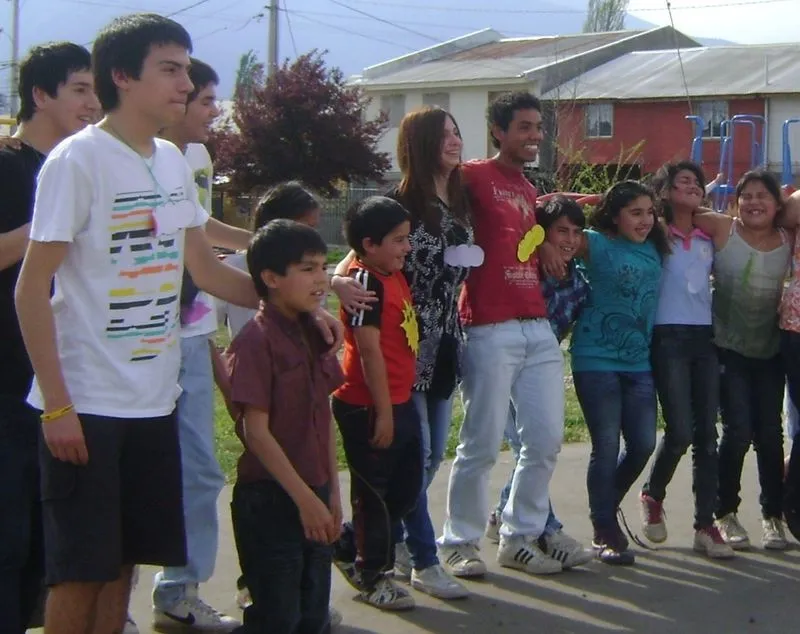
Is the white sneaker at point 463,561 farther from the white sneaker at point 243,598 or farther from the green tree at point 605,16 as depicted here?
the green tree at point 605,16

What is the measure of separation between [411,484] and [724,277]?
187 centimetres

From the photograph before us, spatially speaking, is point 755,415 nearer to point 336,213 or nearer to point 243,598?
point 243,598

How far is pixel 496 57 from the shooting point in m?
50.1

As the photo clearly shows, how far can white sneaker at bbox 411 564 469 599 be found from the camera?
15.6 ft

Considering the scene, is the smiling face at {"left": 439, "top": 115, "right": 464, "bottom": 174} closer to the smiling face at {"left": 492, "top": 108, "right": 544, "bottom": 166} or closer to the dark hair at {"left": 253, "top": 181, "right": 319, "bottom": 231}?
the smiling face at {"left": 492, "top": 108, "right": 544, "bottom": 166}

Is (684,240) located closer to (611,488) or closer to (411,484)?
(611,488)

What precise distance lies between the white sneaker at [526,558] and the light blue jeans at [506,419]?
45 millimetres

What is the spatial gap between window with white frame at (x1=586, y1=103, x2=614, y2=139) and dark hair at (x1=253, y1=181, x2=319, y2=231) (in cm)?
4028

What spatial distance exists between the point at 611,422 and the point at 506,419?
51 cm

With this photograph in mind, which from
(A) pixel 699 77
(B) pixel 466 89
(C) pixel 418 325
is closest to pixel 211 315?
(C) pixel 418 325

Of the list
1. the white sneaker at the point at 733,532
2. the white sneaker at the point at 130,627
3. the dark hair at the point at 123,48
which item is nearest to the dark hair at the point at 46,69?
the dark hair at the point at 123,48

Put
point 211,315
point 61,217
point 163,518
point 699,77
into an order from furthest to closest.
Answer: point 699,77
point 211,315
point 163,518
point 61,217

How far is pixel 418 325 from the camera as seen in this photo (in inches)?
189

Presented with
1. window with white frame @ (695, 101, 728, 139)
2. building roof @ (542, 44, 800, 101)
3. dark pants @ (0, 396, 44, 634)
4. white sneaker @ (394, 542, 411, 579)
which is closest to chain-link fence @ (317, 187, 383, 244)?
building roof @ (542, 44, 800, 101)
